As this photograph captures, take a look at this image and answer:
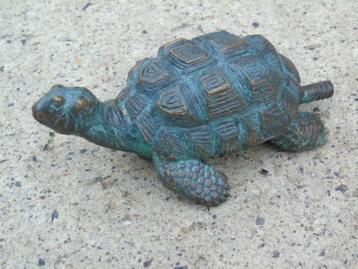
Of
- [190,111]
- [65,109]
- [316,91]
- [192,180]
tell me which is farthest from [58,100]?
[316,91]

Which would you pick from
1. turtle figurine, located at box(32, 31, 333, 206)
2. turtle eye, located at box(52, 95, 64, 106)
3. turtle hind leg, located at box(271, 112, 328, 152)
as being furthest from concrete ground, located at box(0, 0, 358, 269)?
turtle eye, located at box(52, 95, 64, 106)

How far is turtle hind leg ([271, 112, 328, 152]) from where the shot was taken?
250 centimetres

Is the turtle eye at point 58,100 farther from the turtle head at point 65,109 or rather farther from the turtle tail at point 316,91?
the turtle tail at point 316,91

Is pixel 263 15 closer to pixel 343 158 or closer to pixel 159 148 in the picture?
pixel 343 158

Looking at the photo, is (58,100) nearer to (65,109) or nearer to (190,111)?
(65,109)

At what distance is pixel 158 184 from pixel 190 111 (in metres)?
0.45

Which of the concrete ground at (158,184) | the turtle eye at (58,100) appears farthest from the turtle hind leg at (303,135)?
A: the turtle eye at (58,100)

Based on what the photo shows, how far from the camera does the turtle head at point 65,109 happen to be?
7.35 ft

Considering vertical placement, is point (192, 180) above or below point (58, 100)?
below

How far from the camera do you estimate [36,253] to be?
2.32 meters

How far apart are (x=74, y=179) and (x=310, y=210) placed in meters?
1.14

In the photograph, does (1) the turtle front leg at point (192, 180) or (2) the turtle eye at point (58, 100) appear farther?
(1) the turtle front leg at point (192, 180)

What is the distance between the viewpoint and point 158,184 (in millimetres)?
2521

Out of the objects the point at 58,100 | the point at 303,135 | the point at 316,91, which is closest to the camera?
the point at 58,100
